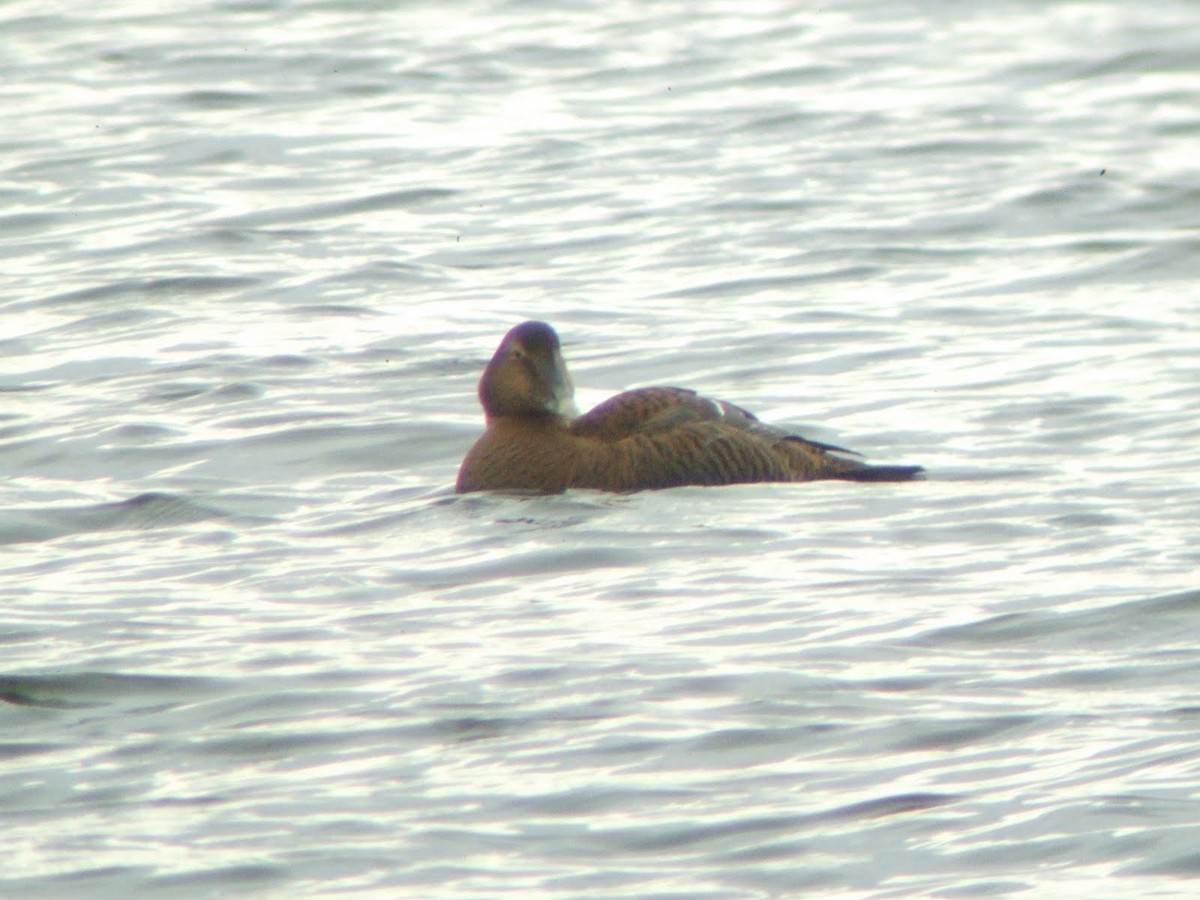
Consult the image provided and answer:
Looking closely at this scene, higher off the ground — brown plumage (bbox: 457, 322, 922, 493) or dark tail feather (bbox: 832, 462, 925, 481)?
brown plumage (bbox: 457, 322, 922, 493)

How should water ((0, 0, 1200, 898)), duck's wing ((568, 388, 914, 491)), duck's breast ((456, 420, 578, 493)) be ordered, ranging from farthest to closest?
duck's wing ((568, 388, 914, 491)) < duck's breast ((456, 420, 578, 493)) < water ((0, 0, 1200, 898))

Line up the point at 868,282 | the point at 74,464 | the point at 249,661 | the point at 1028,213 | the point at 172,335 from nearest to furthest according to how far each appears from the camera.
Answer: the point at 249,661
the point at 74,464
the point at 172,335
the point at 868,282
the point at 1028,213

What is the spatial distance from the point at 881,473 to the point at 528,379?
1.30 m

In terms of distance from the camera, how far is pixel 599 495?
912cm

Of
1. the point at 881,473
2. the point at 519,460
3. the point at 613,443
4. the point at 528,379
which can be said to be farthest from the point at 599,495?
the point at 881,473

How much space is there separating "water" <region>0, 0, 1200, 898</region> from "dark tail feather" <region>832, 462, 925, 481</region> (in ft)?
0.29

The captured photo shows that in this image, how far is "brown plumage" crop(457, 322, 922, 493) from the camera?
9125mm

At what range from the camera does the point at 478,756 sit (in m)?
6.27

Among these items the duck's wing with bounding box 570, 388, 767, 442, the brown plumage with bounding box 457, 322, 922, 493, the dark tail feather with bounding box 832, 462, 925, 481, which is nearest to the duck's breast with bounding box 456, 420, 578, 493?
the brown plumage with bounding box 457, 322, 922, 493

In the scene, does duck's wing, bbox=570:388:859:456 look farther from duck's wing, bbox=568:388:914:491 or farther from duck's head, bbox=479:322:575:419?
duck's head, bbox=479:322:575:419

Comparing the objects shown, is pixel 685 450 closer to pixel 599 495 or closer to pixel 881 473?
pixel 599 495

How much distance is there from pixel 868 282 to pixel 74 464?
4.77 m

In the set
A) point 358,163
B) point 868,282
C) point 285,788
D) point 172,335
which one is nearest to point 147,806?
point 285,788

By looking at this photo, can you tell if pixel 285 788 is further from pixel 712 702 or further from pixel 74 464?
pixel 74 464
